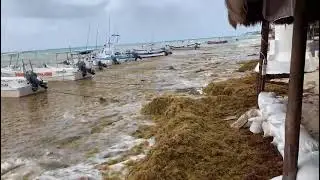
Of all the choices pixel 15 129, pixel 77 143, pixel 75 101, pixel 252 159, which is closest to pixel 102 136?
pixel 77 143

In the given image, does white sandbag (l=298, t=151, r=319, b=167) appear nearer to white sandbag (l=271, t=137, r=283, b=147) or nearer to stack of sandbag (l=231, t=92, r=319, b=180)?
stack of sandbag (l=231, t=92, r=319, b=180)

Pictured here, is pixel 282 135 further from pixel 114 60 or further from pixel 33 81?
pixel 114 60

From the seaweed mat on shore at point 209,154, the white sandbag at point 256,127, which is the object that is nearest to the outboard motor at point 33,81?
the seaweed mat on shore at point 209,154

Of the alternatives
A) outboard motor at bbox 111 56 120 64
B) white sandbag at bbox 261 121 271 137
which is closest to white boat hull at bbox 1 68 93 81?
outboard motor at bbox 111 56 120 64

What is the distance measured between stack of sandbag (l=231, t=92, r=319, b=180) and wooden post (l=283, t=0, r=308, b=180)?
6.2 inches

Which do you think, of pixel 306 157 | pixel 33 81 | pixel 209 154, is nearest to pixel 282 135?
pixel 209 154

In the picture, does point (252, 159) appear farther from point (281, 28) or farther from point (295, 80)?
point (281, 28)

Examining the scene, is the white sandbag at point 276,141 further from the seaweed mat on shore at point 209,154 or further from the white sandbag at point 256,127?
the white sandbag at point 256,127

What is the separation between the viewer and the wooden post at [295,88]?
4.11 metres

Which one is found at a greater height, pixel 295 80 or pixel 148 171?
pixel 295 80

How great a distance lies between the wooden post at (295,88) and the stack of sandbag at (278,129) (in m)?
0.16

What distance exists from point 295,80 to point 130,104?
48.3 ft

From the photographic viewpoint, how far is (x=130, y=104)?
1886 cm

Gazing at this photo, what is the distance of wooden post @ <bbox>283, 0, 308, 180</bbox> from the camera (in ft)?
13.5
